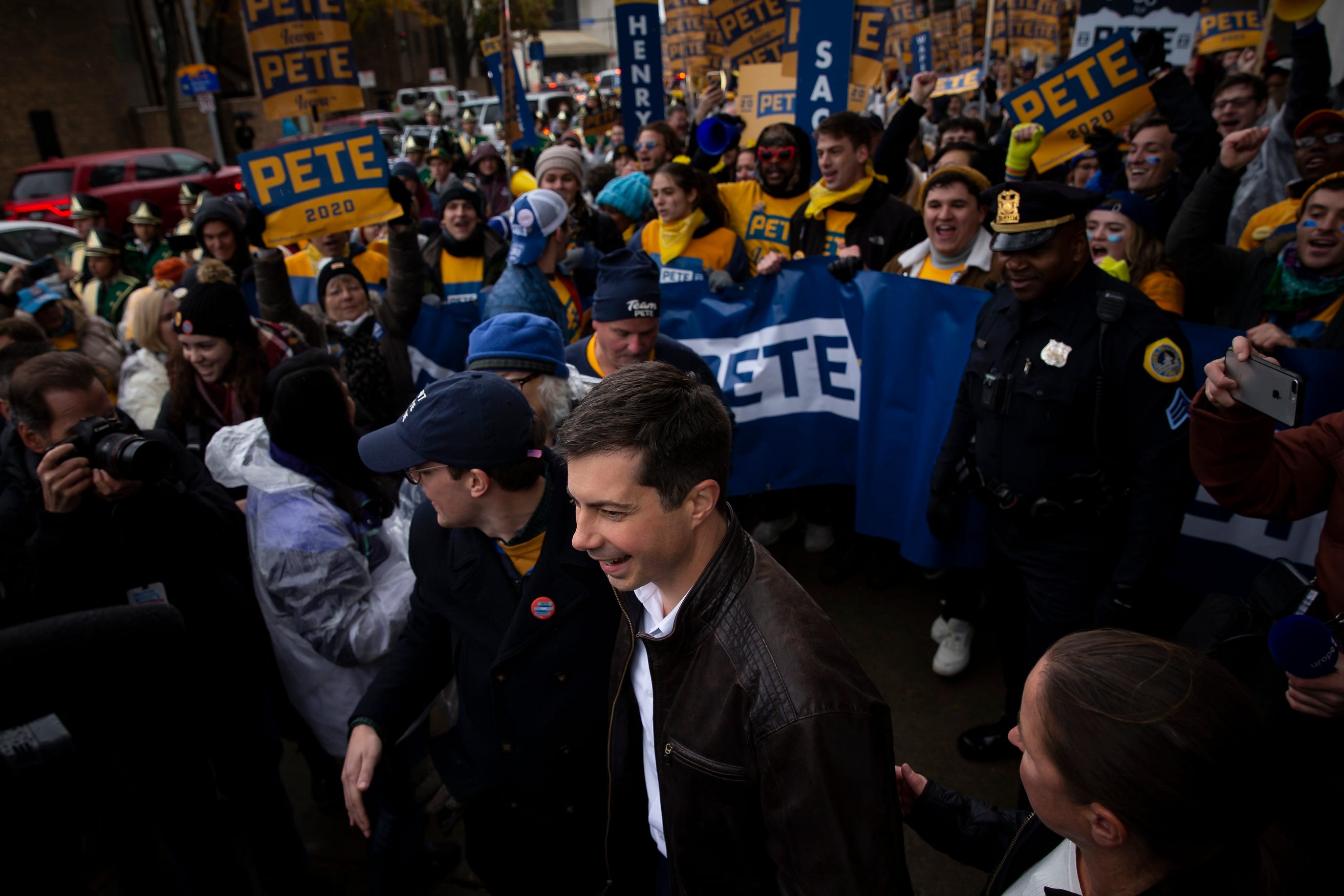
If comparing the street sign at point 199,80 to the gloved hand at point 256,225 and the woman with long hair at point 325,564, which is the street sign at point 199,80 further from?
the woman with long hair at point 325,564

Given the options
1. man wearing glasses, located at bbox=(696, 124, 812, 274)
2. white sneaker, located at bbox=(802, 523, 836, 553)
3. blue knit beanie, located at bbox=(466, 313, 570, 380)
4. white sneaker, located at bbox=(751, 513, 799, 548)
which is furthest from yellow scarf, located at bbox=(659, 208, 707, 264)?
blue knit beanie, located at bbox=(466, 313, 570, 380)

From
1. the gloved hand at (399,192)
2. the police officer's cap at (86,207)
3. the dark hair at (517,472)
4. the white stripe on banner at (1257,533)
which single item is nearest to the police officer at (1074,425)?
the white stripe on banner at (1257,533)

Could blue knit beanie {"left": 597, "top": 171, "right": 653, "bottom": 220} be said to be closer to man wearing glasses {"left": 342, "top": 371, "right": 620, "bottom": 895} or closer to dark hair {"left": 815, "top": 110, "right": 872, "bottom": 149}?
dark hair {"left": 815, "top": 110, "right": 872, "bottom": 149}

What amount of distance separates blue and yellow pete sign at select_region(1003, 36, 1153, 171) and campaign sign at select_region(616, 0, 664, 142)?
373cm

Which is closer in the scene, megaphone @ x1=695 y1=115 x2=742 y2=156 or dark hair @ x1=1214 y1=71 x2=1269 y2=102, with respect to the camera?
dark hair @ x1=1214 y1=71 x2=1269 y2=102

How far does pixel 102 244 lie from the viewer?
5719 millimetres

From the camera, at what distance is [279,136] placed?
86.9 feet

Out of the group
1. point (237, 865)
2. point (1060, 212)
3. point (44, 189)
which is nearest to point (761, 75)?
point (1060, 212)

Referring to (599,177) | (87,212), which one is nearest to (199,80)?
(87,212)

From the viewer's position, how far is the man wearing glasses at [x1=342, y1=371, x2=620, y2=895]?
1.89m

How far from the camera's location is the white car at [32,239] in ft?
31.1

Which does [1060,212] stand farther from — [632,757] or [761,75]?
[761,75]

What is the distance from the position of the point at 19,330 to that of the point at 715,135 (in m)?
4.57

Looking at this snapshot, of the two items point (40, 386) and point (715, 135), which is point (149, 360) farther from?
point (715, 135)
